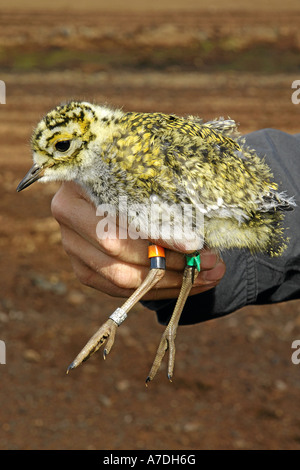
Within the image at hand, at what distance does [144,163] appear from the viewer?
3.27m

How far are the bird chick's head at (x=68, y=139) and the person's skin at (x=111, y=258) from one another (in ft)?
0.54

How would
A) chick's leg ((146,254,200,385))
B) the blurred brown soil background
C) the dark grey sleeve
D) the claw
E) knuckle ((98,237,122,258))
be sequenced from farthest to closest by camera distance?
1. the blurred brown soil background
2. the dark grey sleeve
3. knuckle ((98,237,122,258))
4. chick's leg ((146,254,200,385))
5. the claw

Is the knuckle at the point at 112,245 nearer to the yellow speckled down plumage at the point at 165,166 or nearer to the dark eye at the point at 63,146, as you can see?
the yellow speckled down plumage at the point at 165,166

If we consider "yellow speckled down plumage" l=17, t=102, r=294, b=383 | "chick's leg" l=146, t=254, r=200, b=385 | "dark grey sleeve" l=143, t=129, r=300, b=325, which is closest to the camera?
"yellow speckled down plumage" l=17, t=102, r=294, b=383

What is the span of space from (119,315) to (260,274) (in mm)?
1122

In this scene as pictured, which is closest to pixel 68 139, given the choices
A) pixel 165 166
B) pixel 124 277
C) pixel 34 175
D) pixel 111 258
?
pixel 34 175

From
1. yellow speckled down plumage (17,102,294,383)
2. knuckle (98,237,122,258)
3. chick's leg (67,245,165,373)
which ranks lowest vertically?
chick's leg (67,245,165,373)

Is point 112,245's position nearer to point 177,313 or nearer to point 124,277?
point 124,277

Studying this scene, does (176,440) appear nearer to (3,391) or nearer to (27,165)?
(3,391)

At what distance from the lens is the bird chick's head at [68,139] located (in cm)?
343

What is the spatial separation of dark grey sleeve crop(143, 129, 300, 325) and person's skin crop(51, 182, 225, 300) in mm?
200

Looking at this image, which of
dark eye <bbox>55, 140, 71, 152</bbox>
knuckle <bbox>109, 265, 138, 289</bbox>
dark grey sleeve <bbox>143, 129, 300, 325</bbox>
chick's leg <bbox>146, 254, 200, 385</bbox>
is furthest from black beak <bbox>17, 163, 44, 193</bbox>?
dark grey sleeve <bbox>143, 129, 300, 325</bbox>

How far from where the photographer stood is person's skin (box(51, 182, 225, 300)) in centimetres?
352

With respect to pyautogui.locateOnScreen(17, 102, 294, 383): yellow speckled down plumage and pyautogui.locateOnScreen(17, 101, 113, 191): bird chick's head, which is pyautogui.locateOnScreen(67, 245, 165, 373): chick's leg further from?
pyautogui.locateOnScreen(17, 101, 113, 191): bird chick's head
